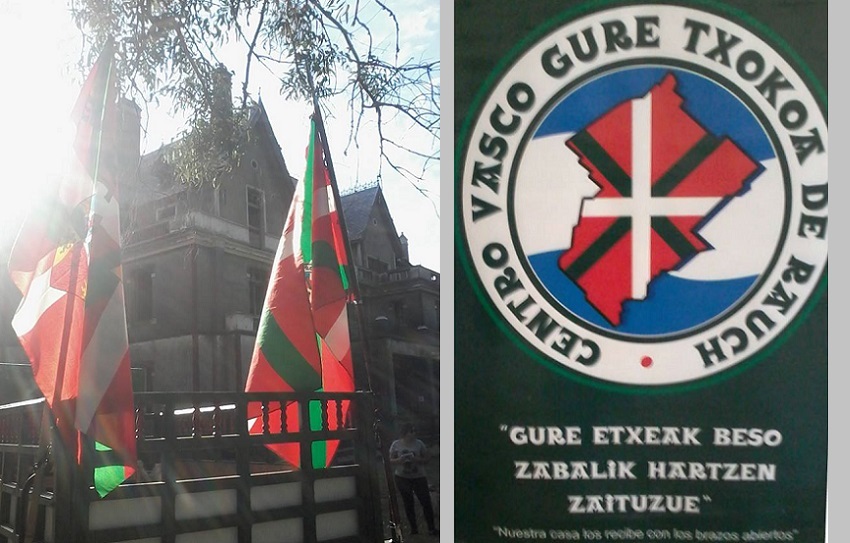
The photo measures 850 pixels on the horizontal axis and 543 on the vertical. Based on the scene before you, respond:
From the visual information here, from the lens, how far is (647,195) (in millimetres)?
905

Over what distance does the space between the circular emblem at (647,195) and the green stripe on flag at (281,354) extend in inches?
59.2

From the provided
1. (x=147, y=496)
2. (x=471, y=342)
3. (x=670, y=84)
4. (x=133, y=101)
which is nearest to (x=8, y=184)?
(x=133, y=101)

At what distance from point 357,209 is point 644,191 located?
1441mm

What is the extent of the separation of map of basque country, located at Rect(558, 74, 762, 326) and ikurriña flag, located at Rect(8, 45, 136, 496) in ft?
5.12

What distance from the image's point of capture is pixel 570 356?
2.96ft

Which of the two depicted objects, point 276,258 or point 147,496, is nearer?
point 147,496

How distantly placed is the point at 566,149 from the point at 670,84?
0.45 ft

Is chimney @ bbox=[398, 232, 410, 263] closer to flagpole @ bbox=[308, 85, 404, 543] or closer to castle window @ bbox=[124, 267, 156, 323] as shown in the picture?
flagpole @ bbox=[308, 85, 404, 543]

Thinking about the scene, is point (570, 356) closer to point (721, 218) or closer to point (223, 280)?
point (721, 218)

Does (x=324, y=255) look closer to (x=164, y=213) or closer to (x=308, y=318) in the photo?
(x=308, y=318)

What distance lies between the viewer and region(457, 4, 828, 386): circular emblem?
886 mm

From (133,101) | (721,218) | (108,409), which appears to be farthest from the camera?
(133,101)

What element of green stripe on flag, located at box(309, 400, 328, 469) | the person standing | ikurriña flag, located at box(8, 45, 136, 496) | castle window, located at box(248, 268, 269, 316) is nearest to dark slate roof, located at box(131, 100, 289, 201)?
ikurriña flag, located at box(8, 45, 136, 496)

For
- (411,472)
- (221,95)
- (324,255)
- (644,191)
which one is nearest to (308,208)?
(324,255)
